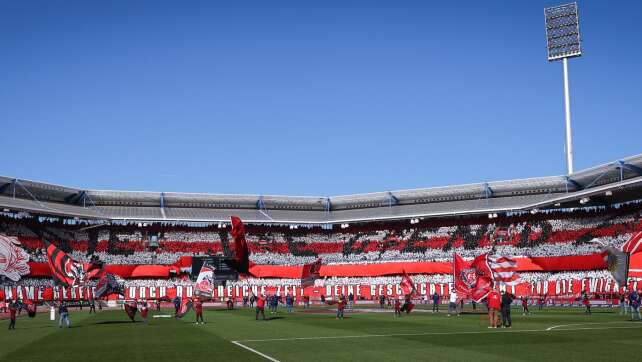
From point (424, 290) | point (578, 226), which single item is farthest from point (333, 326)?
point (578, 226)

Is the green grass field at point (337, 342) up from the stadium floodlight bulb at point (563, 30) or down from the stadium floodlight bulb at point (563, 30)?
down

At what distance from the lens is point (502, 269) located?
45.1 metres

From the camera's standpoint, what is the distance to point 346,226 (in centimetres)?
10438

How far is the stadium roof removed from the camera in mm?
81375

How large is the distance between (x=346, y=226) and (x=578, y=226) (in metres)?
35.7

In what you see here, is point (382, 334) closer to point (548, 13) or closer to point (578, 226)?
point (578, 226)

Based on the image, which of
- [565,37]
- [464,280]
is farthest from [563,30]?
[464,280]

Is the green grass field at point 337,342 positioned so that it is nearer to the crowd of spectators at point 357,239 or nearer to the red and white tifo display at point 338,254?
the red and white tifo display at point 338,254

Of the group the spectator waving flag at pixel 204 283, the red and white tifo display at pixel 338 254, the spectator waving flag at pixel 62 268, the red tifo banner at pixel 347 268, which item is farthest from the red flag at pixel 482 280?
the red tifo banner at pixel 347 268

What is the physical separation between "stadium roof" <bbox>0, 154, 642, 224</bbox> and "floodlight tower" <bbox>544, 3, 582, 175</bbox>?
21.3ft

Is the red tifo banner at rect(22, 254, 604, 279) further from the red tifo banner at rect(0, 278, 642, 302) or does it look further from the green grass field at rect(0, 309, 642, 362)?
the green grass field at rect(0, 309, 642, 362)

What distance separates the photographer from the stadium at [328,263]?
37938mm

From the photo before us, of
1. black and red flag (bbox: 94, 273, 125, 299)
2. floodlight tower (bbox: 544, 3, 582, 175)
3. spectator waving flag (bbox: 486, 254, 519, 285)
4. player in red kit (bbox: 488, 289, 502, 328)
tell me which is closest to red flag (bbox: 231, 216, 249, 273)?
black and red flag (bbox: 94, 273, 125, 299)

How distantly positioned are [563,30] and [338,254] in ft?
144
